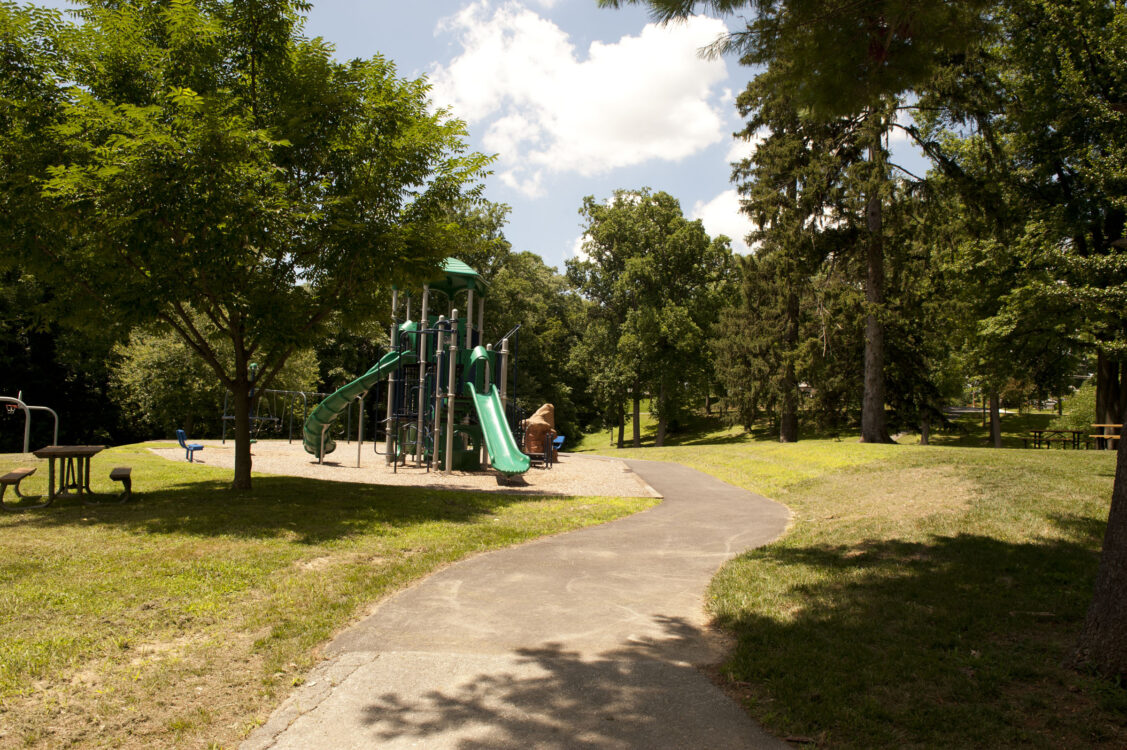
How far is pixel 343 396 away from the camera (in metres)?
20.5

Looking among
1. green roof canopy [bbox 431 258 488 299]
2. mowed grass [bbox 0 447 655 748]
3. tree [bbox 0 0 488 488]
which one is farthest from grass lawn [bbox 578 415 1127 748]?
green roof canopy [bbox 431 258 488 299]

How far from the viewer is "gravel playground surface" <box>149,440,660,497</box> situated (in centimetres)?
1556

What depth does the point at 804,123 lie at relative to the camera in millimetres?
22516

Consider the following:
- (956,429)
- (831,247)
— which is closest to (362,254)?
(831,247)

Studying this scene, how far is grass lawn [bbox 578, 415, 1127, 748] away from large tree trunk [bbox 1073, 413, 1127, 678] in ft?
0.62

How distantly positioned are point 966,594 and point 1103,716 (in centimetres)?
234

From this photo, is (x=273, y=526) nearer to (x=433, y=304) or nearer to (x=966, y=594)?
(x=966, y=594)

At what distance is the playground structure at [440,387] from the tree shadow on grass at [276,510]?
4.68 m

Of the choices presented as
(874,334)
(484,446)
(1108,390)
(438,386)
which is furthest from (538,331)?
(1108,390)

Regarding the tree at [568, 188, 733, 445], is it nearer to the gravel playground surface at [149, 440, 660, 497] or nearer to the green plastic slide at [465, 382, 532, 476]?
the gravel playground surface at [149, 440, 660, 497]

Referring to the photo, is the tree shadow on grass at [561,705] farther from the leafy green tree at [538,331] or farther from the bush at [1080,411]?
the leafy green tree at [538,331]

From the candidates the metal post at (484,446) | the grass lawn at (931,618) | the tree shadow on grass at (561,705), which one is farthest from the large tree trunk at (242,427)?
the grass lawn at (931,618)

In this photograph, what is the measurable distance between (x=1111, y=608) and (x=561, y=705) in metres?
3.61

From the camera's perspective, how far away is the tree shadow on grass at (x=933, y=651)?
3.79 meters
